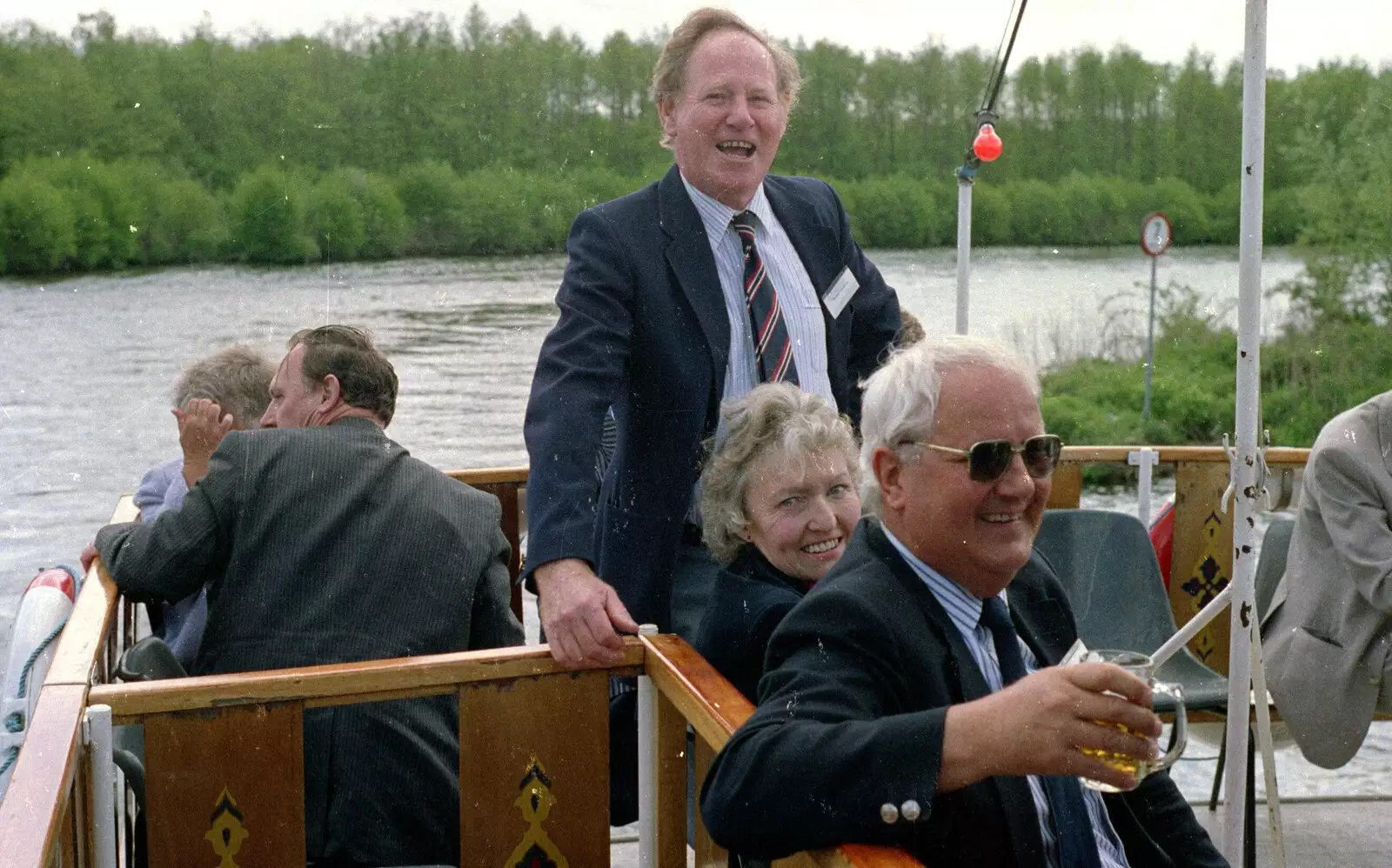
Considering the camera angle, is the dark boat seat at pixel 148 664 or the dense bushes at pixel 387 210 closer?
the dark boat seat at pixel 148 664

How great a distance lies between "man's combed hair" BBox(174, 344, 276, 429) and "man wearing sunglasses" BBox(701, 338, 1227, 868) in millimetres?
1959

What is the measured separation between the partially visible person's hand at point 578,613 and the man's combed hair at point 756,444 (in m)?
0.24

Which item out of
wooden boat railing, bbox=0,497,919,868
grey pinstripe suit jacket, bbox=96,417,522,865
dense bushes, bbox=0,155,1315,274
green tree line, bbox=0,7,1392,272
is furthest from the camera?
green tree line, bbox=0,7,1392,272

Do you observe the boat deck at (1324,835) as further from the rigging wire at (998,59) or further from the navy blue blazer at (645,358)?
the rigging wire at (998,59)

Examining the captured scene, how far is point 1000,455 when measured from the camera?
144cm

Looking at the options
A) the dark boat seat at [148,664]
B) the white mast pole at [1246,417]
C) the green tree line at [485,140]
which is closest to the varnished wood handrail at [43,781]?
the dark boat seat at [148,664]

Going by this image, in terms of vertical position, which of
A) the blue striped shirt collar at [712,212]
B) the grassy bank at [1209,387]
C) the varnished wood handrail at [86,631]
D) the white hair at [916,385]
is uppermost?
the blue striped shirt collar at [712,212]

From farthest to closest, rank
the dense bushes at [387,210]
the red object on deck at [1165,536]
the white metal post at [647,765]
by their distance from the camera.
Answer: the dense bushes at [387,210]
the red object on deck at [1165,536]
the white metal post at [647,765]

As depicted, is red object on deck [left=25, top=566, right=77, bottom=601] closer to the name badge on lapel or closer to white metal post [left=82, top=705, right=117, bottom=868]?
white metal post [left=82, top=705, right=117, bottom=868]

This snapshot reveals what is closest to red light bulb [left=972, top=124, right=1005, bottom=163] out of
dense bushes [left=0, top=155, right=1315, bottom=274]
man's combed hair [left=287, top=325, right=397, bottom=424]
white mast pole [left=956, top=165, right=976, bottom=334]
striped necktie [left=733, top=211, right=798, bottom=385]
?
white mast pole [left=956, top=165, right=976, bottom=334]

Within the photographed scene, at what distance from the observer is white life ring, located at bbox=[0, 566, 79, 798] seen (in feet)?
8.42

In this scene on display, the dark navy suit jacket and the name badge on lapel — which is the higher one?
the name badge on lapel

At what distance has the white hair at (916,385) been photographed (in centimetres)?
148

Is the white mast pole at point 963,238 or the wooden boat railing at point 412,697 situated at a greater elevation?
the white mast pole at point 963,238
